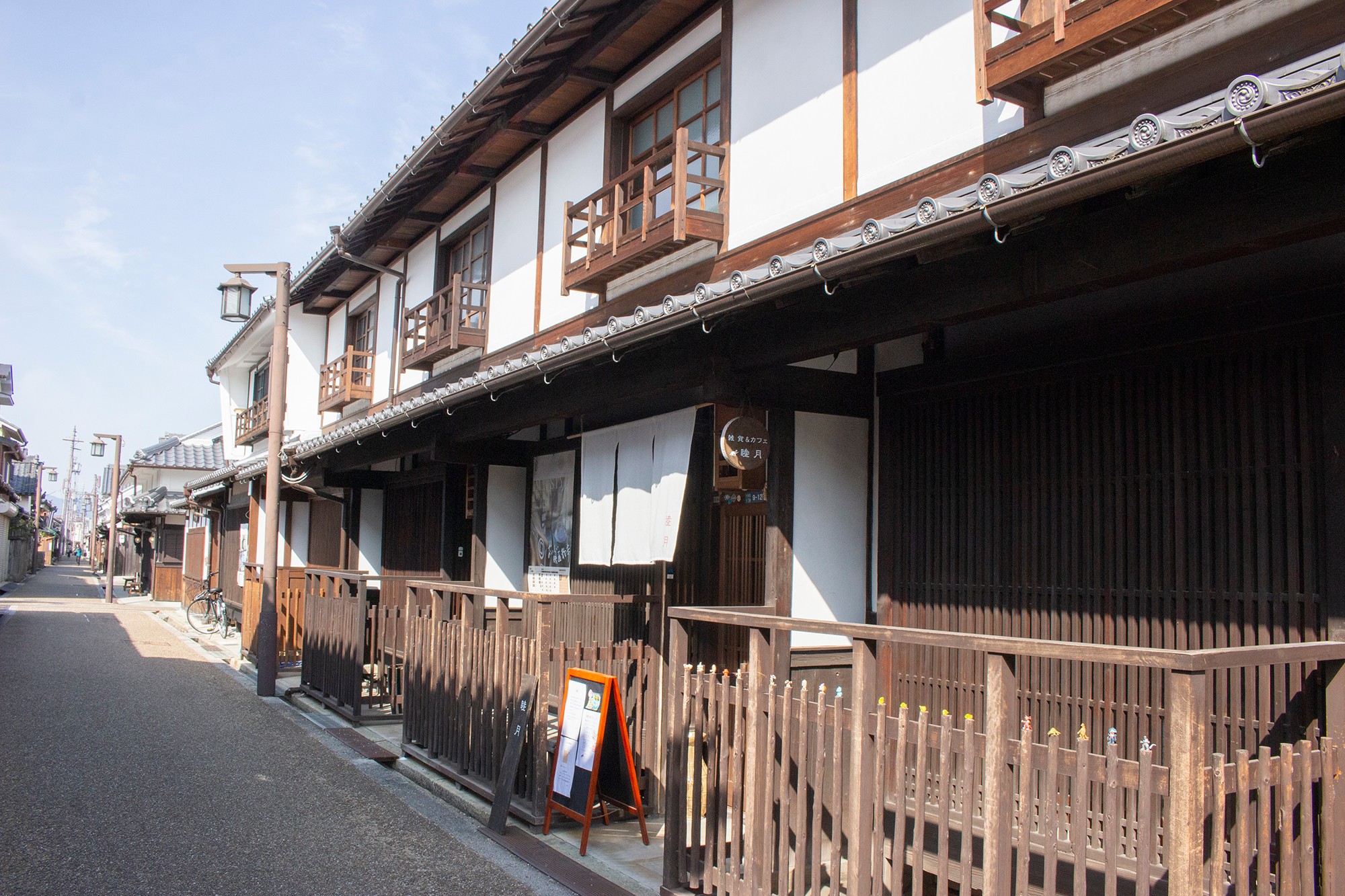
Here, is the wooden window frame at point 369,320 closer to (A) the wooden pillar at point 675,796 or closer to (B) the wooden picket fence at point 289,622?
(B) the wooden picket fence at point 289,622

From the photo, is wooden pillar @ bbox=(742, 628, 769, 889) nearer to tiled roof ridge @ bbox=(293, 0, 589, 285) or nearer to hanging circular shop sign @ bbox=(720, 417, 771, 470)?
hanging circular shop sign @ bbox=(720, 417, 771, 470)

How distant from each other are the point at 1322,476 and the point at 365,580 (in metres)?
9.73

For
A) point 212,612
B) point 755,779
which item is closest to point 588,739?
point 755,779

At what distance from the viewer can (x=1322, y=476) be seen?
4840 millimetres

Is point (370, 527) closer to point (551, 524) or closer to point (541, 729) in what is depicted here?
point (551, 524)

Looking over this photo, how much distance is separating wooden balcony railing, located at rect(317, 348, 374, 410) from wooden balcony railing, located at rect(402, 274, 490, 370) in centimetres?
275

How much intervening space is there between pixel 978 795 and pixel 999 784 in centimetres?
285

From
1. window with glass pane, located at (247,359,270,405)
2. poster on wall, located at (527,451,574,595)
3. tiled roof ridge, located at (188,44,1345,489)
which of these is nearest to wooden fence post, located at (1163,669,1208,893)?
tiled roof ridge, located at (188,44,1345,489)

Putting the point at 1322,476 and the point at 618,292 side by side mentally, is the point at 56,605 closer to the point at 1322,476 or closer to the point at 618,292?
the point at 618,292

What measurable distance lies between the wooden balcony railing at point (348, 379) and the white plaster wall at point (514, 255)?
18.3 feet

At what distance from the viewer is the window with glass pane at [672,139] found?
8836 millimetres

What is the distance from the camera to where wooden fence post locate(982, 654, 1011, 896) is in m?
3.75

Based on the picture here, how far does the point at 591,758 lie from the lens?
6.77 metres

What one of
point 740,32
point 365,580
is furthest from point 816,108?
point 365,580
